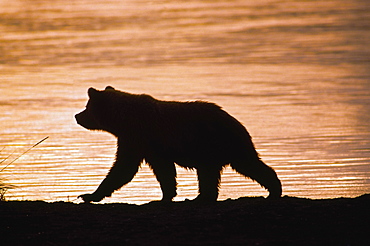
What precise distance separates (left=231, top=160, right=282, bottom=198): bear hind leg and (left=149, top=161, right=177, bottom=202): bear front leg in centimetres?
60

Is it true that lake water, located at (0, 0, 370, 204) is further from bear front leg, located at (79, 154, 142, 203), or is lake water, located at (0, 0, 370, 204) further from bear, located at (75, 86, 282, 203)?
bear, located at (75, 86, 282, 203)

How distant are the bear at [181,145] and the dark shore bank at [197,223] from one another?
43 cm

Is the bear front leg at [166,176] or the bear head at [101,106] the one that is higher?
the bear head at [101,106]

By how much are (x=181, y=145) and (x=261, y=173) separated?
0.75m

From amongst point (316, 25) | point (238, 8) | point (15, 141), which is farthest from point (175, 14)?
point (15, 141)

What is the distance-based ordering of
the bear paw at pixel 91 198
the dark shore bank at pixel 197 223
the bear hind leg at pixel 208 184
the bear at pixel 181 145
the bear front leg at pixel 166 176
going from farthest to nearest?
the bear paw at pixel 91 198 → the bear front leg at pixel 166 176 → the bear hind leg at pixel 208 184 → the bear at pixel 181 145 → the dark shore bank at pixel 197 223

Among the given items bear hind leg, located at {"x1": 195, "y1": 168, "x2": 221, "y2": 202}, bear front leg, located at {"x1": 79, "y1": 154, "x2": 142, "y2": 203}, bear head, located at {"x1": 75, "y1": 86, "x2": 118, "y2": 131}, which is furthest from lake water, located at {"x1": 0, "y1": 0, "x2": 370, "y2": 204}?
bear hind leg, located at {"x1": 195, "y1": 168, "x2": 221, "y2": 202}

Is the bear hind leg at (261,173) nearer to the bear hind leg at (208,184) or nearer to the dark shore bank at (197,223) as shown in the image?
the bear hind leg at (208,184)

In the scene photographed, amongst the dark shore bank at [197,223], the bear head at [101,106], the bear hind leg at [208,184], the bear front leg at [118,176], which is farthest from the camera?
the bear head at [101,106]

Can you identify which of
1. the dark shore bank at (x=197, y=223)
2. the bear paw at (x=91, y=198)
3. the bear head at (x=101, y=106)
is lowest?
the dark shore bank at (x=197, y=223)

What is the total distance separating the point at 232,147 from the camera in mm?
9094

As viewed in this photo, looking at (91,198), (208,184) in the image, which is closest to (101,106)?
(91,198)

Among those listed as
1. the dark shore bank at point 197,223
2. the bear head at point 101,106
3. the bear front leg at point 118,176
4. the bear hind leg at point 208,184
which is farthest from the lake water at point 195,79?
the dark shore bank at point 197,223

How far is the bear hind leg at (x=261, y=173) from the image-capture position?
9.15 meters
